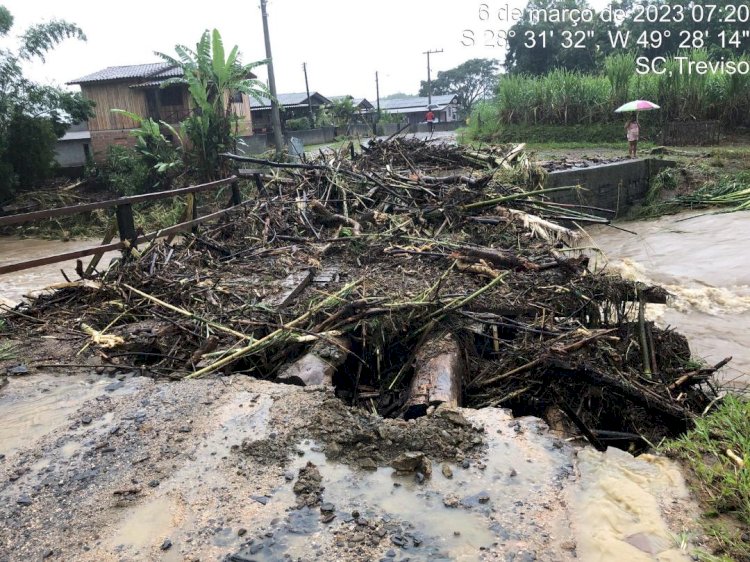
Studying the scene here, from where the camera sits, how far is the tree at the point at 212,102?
51.9 ft

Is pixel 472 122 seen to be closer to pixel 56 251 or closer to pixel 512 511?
pixel 56 251

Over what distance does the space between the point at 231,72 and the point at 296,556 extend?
1669cm

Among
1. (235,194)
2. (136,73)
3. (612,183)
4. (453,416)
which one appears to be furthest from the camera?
(136,73)

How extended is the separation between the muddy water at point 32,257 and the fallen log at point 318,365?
6.05 m

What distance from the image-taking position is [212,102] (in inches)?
666

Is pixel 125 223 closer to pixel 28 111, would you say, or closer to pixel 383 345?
pixel 383 345

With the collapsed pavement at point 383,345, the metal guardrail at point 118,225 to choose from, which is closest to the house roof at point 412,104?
the metal guardrail at point 118,225

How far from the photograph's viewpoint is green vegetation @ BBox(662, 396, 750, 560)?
2117 mm

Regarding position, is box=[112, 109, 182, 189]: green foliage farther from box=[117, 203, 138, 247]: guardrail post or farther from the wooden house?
box=[117, 203, 138, 247]: guardrail post

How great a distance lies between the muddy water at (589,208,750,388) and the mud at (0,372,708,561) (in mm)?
3130

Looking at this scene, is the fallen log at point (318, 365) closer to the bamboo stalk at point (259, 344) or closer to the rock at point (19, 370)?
the bamboo stalk at point (259, 344)

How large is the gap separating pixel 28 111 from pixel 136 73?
975 cm

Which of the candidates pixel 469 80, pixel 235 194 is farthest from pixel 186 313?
pixel 469 80

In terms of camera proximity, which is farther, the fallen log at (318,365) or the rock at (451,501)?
the fallen log at (318,365)
